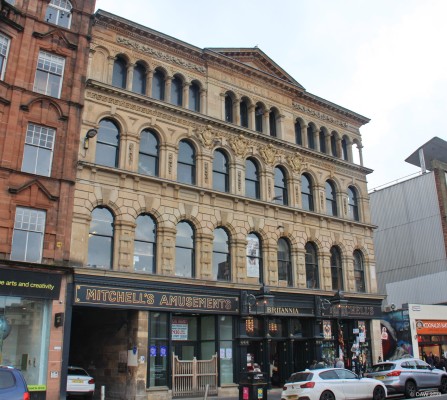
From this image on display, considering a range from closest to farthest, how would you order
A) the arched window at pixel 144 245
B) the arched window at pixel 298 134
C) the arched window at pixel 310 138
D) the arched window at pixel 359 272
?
the arched window at pixel 144 245
the arched window at pixel 359 272
the arched window at pixel 298 134
the arched window at pixel 310 138

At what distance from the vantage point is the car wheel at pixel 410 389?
21484 millimetres

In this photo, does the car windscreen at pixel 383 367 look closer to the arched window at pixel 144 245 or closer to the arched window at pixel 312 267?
the arched window at pixel 312 267

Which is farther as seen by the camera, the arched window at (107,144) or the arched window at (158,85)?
the arched window at (158,85)

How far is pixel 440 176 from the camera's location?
1609 inches

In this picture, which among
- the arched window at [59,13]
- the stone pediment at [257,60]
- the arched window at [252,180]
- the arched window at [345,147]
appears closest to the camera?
the arched window at [59,13]

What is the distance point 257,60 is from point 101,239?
15.1 meters

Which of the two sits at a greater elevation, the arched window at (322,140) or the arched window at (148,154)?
the arched window at (322,140)

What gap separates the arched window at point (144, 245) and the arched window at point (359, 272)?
14.0 m

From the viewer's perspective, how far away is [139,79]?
25.6 m

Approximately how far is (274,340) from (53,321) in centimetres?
1167

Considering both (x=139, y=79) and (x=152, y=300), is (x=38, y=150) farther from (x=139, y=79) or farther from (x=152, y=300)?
(x=152, y=300)

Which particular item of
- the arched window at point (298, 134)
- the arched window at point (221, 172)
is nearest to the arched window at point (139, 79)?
the arched window at point (221, 172)

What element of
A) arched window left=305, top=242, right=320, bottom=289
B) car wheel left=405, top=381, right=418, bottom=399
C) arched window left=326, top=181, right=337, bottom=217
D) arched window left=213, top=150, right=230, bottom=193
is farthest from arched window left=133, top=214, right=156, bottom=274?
arched window left=326, top=181, right=337, bottom=217

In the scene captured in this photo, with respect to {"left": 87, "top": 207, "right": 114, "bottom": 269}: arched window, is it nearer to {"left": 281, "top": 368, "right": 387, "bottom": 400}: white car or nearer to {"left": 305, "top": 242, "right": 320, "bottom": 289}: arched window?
{"left": 281, "top": 368, "right": 387, "bottom": 400}: white car
